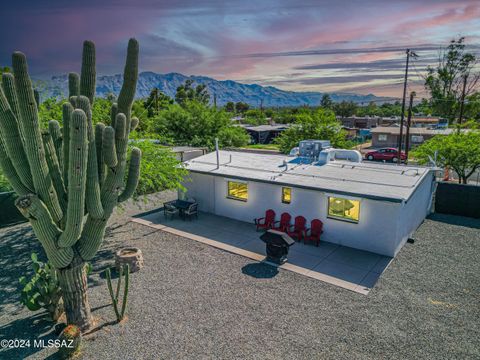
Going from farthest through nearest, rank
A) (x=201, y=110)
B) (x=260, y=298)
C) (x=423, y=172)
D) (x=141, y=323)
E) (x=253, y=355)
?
(x=201, y=110) → (x=423, y=172) → (x=260, y=298) → (x=141, y=323) → (x=253, y=355)

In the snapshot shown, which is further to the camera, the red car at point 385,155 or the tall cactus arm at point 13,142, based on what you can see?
the red car at point 385,155

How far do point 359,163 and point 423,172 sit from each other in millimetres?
2977

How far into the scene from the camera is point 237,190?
1606cm

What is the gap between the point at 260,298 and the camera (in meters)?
9.23

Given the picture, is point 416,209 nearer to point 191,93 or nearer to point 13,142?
point 13,142

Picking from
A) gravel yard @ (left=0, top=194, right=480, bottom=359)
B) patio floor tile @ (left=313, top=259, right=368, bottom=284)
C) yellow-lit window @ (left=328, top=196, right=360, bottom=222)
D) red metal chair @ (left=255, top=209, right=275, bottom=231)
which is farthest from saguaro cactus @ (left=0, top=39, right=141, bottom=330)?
yellow-lit window @ (left=328, top=196, right=360, bottom=222)

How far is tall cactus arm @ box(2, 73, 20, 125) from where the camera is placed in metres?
6.97

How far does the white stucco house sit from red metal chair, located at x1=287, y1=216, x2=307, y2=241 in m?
0.28

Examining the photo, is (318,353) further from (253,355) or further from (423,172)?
(423,172)

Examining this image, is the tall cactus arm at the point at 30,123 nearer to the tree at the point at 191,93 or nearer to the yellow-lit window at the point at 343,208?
the yellow-lit window at the point at 343,208

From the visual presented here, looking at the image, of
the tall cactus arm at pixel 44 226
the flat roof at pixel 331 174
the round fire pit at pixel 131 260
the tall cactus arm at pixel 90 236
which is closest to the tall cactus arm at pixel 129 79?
the tall cactus arm at pixel 90 236

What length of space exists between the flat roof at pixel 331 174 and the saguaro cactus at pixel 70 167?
25.1 feet

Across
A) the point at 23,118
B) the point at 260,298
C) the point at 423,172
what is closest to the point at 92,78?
the point at 23,118

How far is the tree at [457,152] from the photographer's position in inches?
720
